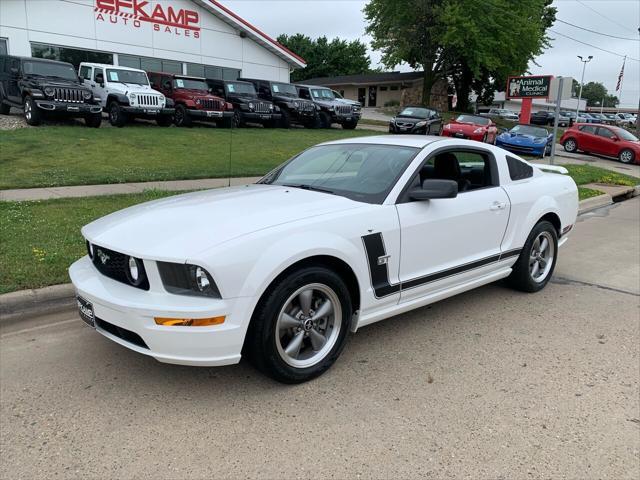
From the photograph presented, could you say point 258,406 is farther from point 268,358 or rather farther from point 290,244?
point 290,244

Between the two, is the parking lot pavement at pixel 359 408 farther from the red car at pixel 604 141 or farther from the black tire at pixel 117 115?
the red car at pixel 604 141

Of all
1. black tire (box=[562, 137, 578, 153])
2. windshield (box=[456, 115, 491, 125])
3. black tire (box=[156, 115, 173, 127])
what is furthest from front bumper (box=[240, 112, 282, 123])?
black tire (box=[562, 137, 578, 153])

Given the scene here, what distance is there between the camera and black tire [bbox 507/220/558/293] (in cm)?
508

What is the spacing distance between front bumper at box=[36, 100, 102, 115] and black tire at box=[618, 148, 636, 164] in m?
21.1

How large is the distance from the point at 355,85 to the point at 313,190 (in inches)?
2269

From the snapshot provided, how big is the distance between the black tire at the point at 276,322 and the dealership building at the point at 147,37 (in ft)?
74.6

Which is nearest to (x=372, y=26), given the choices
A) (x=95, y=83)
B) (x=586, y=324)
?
(x=95, y=83)

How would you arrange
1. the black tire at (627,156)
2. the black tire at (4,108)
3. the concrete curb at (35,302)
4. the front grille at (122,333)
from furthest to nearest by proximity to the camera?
the black tire at (627,156) → the black tire at (4,108) → the concrete curb at (35,302) → the front grille at (122,333)

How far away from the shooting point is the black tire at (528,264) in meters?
5.08

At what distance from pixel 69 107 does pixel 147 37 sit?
1118 cm

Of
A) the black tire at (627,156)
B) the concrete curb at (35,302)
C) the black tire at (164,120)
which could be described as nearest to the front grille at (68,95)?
the black tire at (164,120)

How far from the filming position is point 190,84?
65.5ft

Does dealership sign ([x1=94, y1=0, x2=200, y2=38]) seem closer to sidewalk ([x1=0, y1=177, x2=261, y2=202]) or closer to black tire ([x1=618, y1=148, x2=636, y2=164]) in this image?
sidewalk ([x1=0, y1=177, x2=261, y2=202])

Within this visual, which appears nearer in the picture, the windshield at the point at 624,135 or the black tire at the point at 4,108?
the black tire at the point at 4,108
